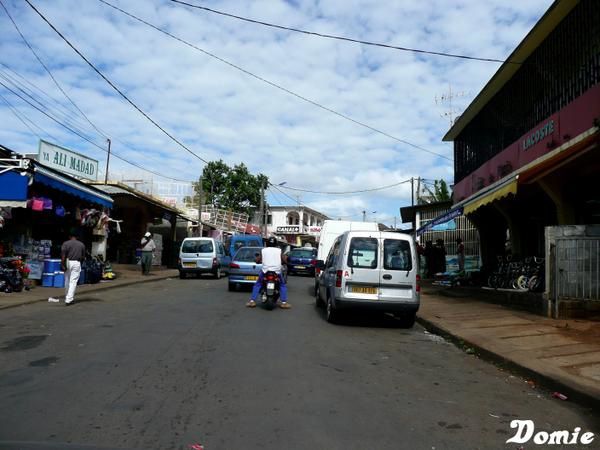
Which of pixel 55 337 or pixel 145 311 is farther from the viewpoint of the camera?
pixel 145 311

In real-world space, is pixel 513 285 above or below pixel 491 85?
below

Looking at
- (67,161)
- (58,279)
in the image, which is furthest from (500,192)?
(67,161)

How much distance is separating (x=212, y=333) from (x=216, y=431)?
→ 14.5ft

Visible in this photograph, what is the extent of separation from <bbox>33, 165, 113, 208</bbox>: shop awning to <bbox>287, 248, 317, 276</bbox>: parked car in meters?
12.6

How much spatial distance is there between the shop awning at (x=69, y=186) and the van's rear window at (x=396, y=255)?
30.3ft

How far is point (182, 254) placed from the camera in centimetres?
2206

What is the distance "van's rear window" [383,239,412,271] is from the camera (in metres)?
9.96

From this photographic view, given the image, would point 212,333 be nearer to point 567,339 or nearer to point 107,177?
point 567,339

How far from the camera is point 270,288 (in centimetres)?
1190

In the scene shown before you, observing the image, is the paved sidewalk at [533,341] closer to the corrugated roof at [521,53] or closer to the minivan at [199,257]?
the corrugated roof at [521,53]

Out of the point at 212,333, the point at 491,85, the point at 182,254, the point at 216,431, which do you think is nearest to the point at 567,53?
the point at 491,85

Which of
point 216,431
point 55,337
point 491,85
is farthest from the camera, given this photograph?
point 491,85

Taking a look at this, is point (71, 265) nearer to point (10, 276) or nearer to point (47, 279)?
point (10, 276)

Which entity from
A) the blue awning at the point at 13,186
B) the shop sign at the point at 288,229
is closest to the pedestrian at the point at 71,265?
the blue awning at the point at 13,186
